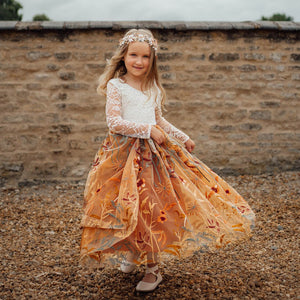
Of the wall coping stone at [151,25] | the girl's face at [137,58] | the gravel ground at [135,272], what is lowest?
the gravel ground at [135,272]

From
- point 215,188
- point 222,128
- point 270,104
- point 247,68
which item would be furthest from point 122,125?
point 270,104

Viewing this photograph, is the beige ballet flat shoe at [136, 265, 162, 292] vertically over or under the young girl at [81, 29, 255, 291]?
under

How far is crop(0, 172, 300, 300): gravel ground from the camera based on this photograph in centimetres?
225

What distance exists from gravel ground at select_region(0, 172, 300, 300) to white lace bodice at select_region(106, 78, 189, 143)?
1.01 metres

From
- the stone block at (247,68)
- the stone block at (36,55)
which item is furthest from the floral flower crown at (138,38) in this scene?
the stone block at (247,68)

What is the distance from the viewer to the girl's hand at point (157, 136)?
6.87 ft

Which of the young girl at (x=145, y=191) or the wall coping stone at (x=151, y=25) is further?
the wall coping stone at (x=151, y=25)

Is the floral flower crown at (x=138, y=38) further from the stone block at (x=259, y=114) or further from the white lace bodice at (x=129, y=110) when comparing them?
the stone block at (x=259, y=114)

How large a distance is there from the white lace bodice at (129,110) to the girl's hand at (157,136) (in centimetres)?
3

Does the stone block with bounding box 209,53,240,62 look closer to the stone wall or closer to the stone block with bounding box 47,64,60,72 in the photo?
the stone wall

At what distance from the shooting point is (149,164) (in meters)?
2.07

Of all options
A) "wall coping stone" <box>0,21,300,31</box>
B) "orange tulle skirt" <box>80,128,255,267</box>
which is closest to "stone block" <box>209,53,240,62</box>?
"wall coping stone" <box>0,21,300,31</box>

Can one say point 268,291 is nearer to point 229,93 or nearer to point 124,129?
point 124,129

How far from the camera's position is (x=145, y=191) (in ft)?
6.47
